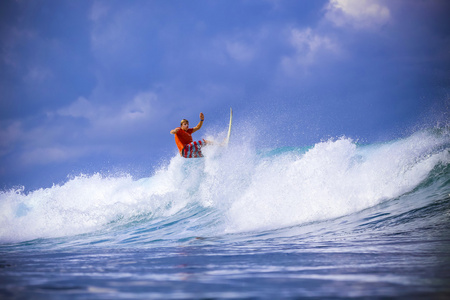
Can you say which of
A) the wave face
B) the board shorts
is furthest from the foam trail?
the board shorts

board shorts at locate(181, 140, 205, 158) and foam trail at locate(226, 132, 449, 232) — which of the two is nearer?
foam trail at locate(226, 132, 449, 232)

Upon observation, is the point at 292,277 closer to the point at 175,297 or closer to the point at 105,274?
the point at 175,297

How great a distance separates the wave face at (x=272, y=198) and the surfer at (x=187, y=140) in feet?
2.48

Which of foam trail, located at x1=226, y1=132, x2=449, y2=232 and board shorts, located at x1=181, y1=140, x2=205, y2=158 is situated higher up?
board shorts, located at x1=181, y1=140, x2=205, y2=158

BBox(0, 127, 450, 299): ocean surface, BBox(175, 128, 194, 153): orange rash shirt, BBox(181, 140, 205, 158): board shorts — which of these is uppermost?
BBox(175, 128, 194, 153): orange rash shirt

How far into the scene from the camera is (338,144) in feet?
34.6

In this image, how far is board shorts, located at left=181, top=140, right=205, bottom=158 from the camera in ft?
38.8

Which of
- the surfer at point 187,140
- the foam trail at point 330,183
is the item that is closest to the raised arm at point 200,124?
the surfer at point 187,140

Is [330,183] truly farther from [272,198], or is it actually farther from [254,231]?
[254,231]

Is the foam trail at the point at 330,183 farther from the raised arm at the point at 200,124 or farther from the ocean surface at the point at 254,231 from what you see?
the raised arm at the point at 200,124

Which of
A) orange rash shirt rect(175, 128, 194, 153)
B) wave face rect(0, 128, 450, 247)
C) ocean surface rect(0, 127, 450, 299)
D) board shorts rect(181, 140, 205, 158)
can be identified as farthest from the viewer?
board shorts rect(181, 140, 205, 158)

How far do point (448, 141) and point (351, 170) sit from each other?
2989 millimetres

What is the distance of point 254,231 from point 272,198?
6.22 feet

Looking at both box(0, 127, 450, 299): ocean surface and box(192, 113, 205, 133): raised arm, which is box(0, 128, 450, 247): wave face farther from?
box(192, 113, 205, 133): raised arm
